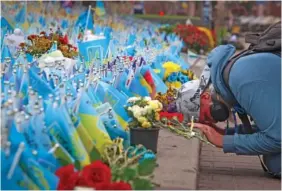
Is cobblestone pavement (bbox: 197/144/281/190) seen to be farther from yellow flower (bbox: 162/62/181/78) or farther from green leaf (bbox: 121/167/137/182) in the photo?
yellow flower (bbox: 162/62/181/78)

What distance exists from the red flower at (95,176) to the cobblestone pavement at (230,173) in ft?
5.20

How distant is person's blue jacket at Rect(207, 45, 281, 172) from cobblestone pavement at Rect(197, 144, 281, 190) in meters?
0.25

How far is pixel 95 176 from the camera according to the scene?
448cm

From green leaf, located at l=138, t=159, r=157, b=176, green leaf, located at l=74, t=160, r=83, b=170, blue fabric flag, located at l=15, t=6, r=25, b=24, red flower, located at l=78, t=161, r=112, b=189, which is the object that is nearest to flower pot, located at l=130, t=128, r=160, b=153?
green leaf, located at l=74, t=160, r=83, b=170

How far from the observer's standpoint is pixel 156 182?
543cm

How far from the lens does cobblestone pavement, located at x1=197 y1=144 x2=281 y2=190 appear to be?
19.7ft

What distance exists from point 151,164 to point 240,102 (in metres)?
1.51

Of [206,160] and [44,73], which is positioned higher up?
[44,73]

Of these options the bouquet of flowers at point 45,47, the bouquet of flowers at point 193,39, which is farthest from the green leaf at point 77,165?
the bouquet of flowers at point 193,39

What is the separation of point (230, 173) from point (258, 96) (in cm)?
97

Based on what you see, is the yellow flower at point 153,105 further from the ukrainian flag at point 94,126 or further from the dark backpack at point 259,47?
the ukrainian flag at point 94,126

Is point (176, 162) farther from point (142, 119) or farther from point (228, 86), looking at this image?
point (228, 86)

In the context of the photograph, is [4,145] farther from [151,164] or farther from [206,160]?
[206,160]

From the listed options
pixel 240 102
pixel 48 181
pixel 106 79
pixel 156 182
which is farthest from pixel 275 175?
pixel 48 181
